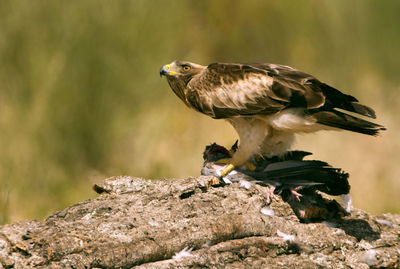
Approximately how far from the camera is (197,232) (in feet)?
13.2

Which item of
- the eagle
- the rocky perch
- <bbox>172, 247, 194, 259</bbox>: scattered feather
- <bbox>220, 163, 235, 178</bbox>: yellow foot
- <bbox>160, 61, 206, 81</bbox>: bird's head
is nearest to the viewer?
the rocky perch

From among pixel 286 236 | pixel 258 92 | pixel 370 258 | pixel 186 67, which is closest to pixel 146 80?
pixel 186 67

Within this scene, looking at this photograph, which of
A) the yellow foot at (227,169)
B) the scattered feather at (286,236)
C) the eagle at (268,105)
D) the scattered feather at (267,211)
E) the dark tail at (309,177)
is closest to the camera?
the scattered feather at (286,236)

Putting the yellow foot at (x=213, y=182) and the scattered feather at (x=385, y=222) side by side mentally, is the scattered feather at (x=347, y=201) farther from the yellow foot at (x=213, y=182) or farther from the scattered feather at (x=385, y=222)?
the yellow foot at (x=213, y=182)

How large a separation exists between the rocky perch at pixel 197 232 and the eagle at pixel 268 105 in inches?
20.6

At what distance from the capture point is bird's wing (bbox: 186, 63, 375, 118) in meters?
4.76

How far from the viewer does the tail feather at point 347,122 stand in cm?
450

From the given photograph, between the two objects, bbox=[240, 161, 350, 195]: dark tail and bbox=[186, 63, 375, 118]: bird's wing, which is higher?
bbox=[186, 63, 375, 118]: bird's wing

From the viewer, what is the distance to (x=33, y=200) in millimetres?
7590

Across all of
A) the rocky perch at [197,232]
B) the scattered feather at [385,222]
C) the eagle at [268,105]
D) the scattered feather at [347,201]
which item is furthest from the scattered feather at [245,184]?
the scattered feather at [385,222]

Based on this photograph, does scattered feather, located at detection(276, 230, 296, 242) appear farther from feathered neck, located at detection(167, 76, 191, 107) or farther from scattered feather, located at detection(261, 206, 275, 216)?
feathered neck, located at detection(167, 76, 191, 107)

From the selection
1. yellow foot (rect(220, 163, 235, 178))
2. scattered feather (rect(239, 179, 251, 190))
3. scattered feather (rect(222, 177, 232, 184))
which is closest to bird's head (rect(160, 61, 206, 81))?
yellow foot (rect(220, 163, 235, 178))

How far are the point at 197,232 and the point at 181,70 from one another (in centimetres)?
210

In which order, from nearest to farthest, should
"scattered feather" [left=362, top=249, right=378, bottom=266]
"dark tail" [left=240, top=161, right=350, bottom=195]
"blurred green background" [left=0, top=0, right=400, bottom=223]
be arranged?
1. "scattered feather" [left=362, top=249, right=378, bottom=266]
2. "dark tail" [left=240, top=161, right=350, bottom=195]
3. "blurred green background" [left=0, top=0, right=400, bottom=223]
